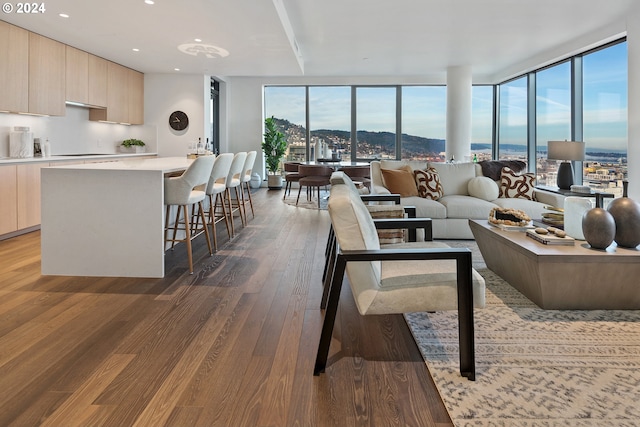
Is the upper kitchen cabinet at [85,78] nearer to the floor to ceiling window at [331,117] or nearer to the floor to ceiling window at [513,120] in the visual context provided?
the floor to ceiling window at [331,117]

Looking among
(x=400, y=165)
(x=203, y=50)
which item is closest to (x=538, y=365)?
(x=400, y=165)

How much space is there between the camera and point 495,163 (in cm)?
572

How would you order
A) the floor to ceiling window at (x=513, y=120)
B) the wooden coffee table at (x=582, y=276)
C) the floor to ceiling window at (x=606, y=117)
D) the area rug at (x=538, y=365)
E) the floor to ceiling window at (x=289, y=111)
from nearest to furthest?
the area rug at (x=538, y=365)
the wooden coffee table at (x=582, y=276)
the floor to ceiling window at (x=606, y=117)
the floor to ceiling window at (x=513, y=120)
the floor to ceiling window at (x=289, y=111)

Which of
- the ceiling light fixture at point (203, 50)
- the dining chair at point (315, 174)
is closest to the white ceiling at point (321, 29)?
the ceiling light fixture at point (203, 50)

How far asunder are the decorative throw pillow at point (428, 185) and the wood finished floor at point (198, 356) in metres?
2.16

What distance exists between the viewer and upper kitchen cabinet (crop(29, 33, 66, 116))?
Answer: 5.77 m

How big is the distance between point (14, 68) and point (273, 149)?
242 inches

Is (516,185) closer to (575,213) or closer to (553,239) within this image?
(575,213)

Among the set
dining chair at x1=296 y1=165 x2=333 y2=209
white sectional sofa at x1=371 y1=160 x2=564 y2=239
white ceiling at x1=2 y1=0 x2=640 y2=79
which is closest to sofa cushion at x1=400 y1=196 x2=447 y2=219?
white sectional sofa at x1=371 y1=160 x2=564 y2=239

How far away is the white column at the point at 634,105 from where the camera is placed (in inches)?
216

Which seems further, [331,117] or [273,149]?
[331,117]

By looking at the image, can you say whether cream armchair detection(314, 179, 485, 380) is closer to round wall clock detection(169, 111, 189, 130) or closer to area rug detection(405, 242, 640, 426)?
area rug detection(405, 242, 640, 426)

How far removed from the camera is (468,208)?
5.05m

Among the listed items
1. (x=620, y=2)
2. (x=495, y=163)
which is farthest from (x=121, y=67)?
(x=620, y=2)
